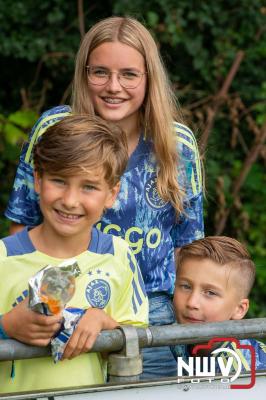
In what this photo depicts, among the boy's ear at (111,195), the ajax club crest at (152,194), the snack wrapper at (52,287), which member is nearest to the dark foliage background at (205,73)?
the ajax club crest at (152,194)

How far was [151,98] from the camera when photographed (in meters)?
3.58

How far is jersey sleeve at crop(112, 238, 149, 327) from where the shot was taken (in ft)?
9.64

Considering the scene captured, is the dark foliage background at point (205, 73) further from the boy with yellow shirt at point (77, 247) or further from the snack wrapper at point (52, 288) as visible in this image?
the snack wrapper at point (52, 288)

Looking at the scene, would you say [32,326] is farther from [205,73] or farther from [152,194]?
[205,73]

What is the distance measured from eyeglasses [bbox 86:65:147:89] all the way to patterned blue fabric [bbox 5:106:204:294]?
0.48 feet

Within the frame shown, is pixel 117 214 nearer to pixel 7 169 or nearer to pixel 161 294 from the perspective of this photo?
pixel 161 294

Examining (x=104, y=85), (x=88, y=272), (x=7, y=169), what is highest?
(x=7, y=169)

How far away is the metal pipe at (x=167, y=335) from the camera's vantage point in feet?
8.23

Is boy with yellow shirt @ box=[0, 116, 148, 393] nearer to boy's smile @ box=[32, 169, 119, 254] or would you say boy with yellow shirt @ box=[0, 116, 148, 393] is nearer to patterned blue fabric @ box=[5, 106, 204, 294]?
boy's smile @ box=[32, 169, 119, 254]

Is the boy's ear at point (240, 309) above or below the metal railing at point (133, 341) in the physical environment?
above

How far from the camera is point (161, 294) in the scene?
11.7 feet

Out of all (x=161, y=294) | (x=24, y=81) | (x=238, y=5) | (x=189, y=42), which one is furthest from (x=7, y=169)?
(x=161, y=294)

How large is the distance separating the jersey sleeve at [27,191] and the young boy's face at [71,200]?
1.92 ft

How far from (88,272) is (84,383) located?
1.05 feet
